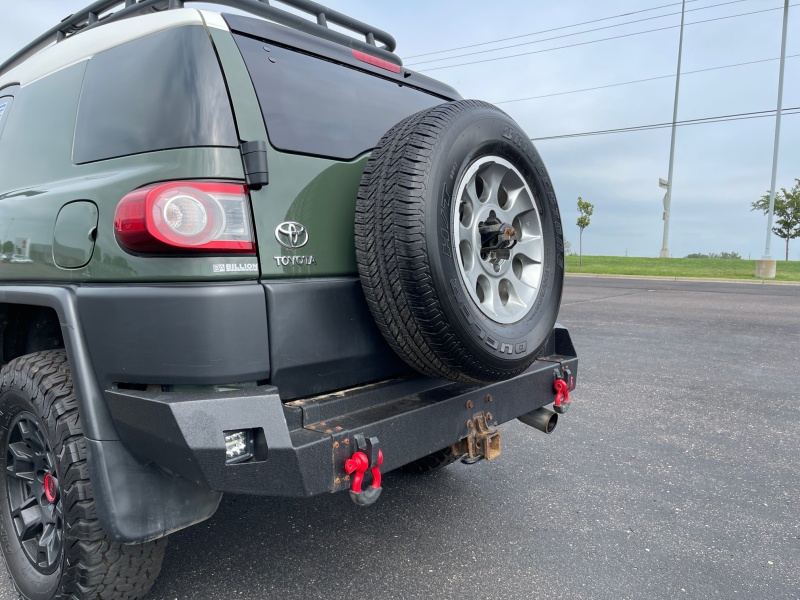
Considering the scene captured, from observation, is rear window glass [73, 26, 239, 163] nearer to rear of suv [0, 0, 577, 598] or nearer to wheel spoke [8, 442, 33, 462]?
rear of suv [0, 0, 577, 598]

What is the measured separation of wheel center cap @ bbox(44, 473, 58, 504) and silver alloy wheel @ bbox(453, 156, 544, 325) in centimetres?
164

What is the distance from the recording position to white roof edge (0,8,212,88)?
2023 millimetres

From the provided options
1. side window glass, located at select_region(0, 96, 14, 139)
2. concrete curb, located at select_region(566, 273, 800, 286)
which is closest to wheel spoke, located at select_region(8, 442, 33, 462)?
side window glass, located at select_region(0, 96, 14, 139)

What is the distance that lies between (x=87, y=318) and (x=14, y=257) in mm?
661

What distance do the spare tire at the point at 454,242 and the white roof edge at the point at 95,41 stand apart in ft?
2.55

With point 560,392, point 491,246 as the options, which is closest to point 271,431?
point 491,246

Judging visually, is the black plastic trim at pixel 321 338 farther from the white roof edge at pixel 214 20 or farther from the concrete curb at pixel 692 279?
the concrete curb at pixel 692 279

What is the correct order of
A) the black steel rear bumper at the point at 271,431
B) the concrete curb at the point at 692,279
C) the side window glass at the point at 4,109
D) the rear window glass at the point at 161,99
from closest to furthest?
1. the black steel rear bumper at the point at 271,431
2. the rear window glass at the point at 161,99
3. the side window glass at the point at 4,109
4. the concrete curb at the point at 692,279

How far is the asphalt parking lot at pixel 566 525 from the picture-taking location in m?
2.39

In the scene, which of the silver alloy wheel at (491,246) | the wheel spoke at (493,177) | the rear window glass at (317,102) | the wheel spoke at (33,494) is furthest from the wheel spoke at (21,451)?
the wheel spoke at (493,177)

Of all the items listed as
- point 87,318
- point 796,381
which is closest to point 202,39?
point 87,318

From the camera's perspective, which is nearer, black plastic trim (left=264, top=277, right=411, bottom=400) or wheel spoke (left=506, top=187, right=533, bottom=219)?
black plastic trim (left=264, top=277, right=411, bottom=400)

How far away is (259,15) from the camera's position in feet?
8.82

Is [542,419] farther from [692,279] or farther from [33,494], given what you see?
[692,279]
